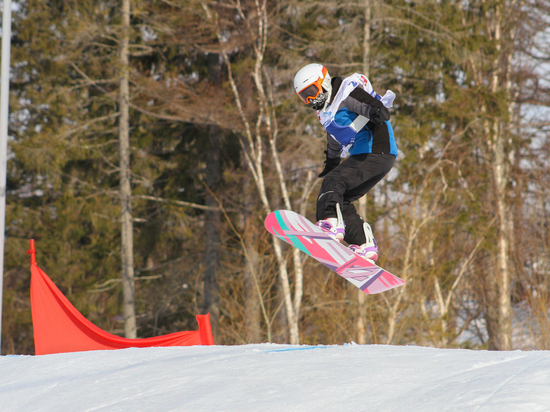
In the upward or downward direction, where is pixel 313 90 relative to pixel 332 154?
upward

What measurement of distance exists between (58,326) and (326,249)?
3.37 metres

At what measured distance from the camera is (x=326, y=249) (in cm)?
500

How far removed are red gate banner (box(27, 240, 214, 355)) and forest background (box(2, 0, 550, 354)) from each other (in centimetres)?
600

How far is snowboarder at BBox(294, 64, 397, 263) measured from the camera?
459cm

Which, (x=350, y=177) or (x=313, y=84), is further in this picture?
(x=350, y=177)

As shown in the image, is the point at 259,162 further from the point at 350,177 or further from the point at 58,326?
the point at 350,177

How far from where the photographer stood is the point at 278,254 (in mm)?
13148

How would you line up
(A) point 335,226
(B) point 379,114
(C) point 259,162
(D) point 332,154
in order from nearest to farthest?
1. (B) point 379,114
2. (A) point 335,226
3. (D) point 332,154
4. (C) point 259,162

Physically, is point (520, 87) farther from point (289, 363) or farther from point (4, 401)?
point (4, 401)

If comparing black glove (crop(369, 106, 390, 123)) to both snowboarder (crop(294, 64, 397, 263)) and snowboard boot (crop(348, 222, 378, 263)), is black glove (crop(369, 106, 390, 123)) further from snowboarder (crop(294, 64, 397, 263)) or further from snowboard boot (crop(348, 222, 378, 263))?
snowboard boot (crop(348, 222, 378, 263))

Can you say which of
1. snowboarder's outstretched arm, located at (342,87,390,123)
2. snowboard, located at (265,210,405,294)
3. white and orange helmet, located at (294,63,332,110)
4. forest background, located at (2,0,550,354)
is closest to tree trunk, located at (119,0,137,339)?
forest background, located at (2,0,550,354)

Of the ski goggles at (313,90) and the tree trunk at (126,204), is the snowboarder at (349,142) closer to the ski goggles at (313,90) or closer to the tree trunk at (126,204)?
the ski goggles at (313,90)

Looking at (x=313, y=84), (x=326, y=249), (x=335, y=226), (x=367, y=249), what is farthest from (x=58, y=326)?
(x=313, y=84)

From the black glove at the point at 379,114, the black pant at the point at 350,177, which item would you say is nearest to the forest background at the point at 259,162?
the black pant at the point at 350,177
